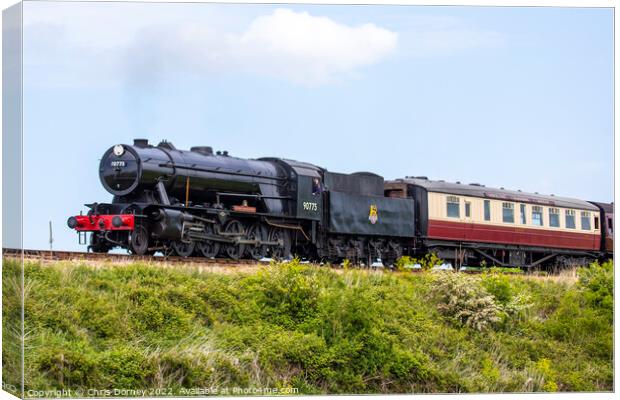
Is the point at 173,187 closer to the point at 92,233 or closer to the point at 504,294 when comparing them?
the point at 92,233

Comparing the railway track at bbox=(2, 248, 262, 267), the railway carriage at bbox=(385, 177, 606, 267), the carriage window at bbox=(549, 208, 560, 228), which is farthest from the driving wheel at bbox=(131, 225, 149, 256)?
the carriage window at bbox=(549, 208, 560, 228)

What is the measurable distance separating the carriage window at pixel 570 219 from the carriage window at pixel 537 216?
149cm

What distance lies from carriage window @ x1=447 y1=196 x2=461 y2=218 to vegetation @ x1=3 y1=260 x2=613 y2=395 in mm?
9135

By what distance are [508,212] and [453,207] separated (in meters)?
2.64

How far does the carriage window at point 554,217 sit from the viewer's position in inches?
1414

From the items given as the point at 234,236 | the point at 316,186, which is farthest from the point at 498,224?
the point at 234,236

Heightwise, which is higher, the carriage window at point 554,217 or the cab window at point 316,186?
the cab window at point 316,186

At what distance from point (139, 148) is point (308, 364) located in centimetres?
960

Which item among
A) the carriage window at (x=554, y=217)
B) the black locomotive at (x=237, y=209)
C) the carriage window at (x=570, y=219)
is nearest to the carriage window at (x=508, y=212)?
the carriage window at (x=554, y=217)

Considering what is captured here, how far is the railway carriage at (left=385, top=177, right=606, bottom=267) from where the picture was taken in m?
32.6

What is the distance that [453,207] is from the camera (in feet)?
108

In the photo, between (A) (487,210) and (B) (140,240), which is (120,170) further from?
(A) (487,210)

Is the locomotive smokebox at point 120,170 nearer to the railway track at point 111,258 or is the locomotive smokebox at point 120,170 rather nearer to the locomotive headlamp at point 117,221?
the locomotive headlamp at point 117,221

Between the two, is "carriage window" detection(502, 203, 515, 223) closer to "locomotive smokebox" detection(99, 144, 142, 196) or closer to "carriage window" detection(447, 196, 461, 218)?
"carriage window" detection(447, 196, 461, 218)
